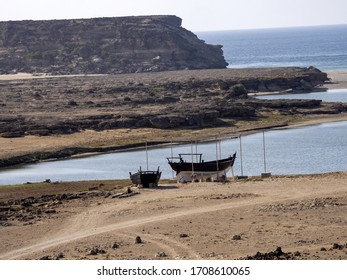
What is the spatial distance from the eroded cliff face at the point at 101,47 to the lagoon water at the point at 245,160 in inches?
3053

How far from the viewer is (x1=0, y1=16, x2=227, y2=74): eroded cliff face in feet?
472

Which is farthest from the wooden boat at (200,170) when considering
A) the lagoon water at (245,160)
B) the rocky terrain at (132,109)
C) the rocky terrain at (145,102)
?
the rocky terrain at (145,102)

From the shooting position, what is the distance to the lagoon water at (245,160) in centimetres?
4925

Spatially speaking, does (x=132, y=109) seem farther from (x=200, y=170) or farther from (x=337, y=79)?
(x=337, y=79)

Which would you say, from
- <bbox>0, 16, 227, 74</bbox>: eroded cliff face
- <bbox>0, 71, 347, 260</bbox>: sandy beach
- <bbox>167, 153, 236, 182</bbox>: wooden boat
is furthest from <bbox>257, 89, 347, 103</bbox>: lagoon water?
<bbox>0, 71, 347, 260</bbox>: sandy beach

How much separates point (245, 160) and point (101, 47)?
99.5 metres

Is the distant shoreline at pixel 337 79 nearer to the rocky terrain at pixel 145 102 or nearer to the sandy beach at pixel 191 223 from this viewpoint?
the rocky terrain at pixel 145 102

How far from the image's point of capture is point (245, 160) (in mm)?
53344

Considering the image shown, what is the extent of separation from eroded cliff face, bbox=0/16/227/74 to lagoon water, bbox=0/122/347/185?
77548 millimetres

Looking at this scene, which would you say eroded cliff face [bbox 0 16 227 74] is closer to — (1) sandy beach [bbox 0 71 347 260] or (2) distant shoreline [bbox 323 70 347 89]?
(2) distant shoreline [bbox 323 70 347 89]

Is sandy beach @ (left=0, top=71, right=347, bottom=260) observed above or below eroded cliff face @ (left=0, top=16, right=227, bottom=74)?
below

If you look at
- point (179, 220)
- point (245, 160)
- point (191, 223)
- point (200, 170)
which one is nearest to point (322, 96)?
point (245, 160)

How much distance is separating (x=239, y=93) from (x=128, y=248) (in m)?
66.5

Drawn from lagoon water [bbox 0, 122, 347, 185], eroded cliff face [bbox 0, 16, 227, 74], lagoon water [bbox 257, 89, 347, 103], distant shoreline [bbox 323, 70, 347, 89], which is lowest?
lagoon water [bbox 0, 122, 347, 185]
